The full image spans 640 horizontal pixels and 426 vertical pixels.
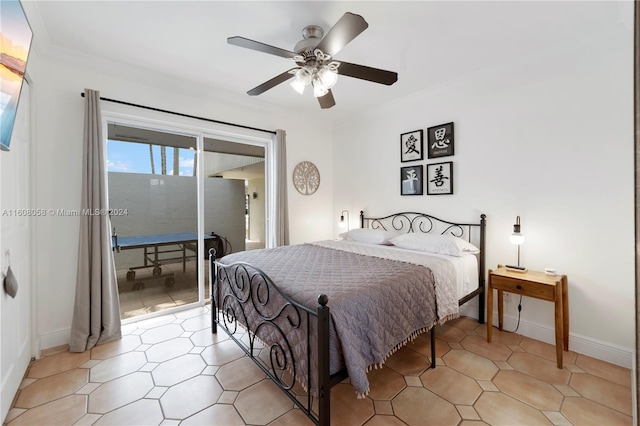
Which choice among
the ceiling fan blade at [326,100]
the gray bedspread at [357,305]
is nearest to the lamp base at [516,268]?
the gray bedspread at [357,305]

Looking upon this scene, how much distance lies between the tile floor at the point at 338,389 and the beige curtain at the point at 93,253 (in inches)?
6.8

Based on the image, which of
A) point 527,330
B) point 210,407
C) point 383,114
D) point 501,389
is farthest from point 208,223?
point 527,330

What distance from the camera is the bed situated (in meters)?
1.45

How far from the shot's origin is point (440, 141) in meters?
3.22

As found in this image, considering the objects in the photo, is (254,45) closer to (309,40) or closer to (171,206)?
(309,40)

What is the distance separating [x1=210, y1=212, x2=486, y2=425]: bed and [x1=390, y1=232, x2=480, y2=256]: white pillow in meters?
0.01

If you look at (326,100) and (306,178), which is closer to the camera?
(326,100)

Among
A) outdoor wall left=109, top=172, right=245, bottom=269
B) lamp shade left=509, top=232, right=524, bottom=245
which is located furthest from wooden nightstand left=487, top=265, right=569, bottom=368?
outdoor wall left=109, top=172, right=245, bottom=269

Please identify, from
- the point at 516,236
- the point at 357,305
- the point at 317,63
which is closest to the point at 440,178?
the point at 516,236

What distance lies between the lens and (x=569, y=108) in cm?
237

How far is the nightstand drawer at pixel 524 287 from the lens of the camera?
2158 millimetres

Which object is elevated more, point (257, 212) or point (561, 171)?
point (561, 171)

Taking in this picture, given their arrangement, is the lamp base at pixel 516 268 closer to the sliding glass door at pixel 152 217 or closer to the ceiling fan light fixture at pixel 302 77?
the ceiling fan light fixture at pixel 302 77

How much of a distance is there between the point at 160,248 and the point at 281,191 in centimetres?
166
